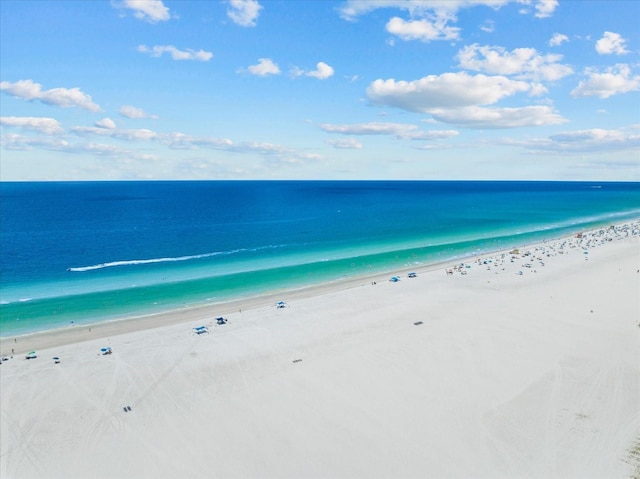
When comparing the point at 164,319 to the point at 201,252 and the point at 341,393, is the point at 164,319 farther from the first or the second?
the point at 201,252

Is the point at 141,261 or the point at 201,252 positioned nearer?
the point at 141,261

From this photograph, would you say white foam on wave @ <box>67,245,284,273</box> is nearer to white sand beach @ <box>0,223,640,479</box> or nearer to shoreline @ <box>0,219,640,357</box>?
shoreline @ <box>0,219,640,357</box>

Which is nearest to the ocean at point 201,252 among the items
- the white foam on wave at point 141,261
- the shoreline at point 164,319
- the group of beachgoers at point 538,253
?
the white foam on wave at point 141,261

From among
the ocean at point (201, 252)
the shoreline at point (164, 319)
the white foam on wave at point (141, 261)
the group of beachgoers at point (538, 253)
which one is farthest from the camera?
the white foam on wave at point (141, 261)

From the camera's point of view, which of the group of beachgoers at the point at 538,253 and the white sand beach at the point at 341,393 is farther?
the group of beachgoers at the point at 538,253

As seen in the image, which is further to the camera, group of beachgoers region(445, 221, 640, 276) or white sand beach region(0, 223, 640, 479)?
group of beachgoers region(445, 221, 640, 276)

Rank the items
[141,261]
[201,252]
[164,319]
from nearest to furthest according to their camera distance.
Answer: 1. [164,319]
2. [141,261]
3. [201,252]

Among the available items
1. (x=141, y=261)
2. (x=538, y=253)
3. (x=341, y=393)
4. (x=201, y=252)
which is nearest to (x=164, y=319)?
(x=341, y=393)

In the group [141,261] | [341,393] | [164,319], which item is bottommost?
[341,393]

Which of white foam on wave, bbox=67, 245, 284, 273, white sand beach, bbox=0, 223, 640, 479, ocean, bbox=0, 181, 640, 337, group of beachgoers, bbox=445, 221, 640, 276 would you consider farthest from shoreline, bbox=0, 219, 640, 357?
white foam on wave, bbox=67, 245, 284, 273

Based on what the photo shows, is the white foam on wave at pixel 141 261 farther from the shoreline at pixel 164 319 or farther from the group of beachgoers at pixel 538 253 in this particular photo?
the group of beachgoers at pixel 538 253
